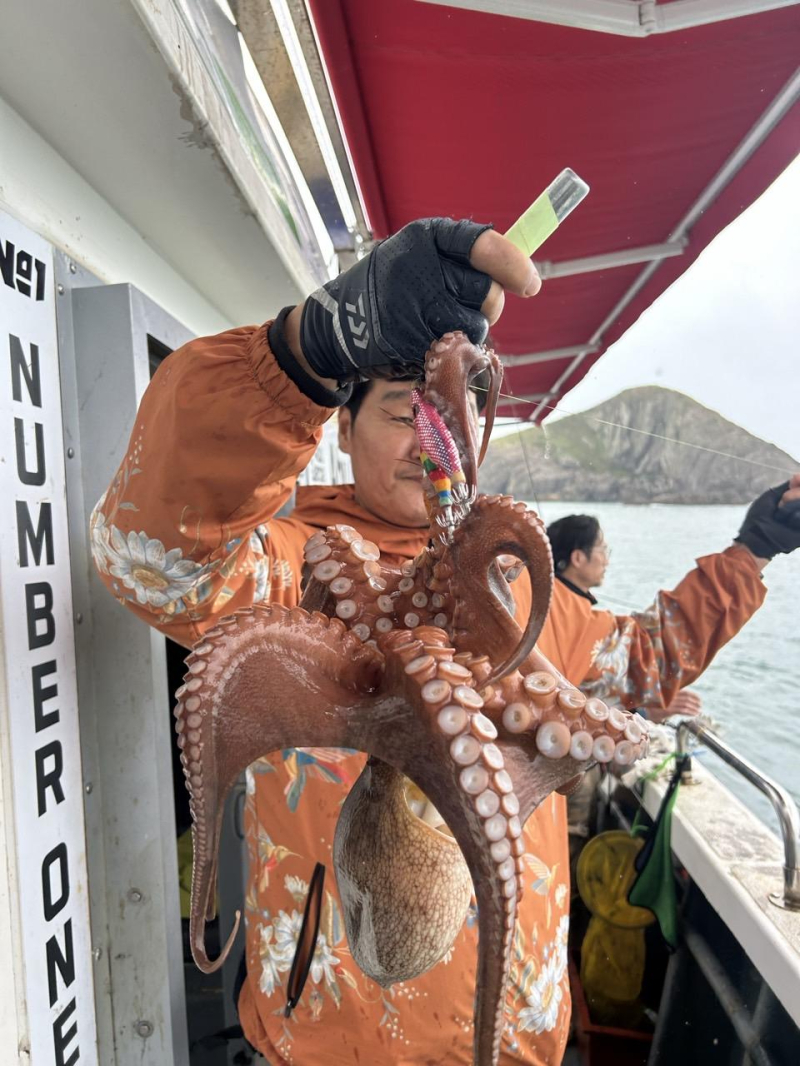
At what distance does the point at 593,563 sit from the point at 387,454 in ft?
4.75

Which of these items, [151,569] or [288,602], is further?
[288,602]

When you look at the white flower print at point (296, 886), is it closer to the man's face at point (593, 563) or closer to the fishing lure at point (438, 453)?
the fishing lure at point (438, 453)

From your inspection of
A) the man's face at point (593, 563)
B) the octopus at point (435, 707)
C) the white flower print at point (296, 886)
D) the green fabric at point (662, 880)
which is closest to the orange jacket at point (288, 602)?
the white flower print at point (296, 886)

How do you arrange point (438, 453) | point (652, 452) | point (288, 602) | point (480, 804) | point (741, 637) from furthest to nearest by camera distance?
point (741, 637) < point (288, 602) < point (652, 452) < point (438, 453) < point (480, 804)

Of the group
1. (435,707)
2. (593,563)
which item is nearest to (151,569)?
(435,707)

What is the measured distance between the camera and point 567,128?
4.41 feet

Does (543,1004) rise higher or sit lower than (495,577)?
lower

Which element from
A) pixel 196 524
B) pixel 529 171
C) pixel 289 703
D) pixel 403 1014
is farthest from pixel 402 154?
pixel 403 1014

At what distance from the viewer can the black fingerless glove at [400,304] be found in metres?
0.66

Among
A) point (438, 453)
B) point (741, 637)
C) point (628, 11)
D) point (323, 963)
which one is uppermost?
point (628, 11)

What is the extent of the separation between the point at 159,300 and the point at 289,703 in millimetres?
1560

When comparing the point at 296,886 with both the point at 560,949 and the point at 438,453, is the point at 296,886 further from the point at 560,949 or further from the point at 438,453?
the point at 438,453

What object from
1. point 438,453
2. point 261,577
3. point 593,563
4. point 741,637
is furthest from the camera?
point 593,563

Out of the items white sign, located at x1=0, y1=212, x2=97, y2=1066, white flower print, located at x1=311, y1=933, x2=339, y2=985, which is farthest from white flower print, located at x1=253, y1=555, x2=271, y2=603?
white flower print, located at x1=311, y1=933, x2=339, y2=985
